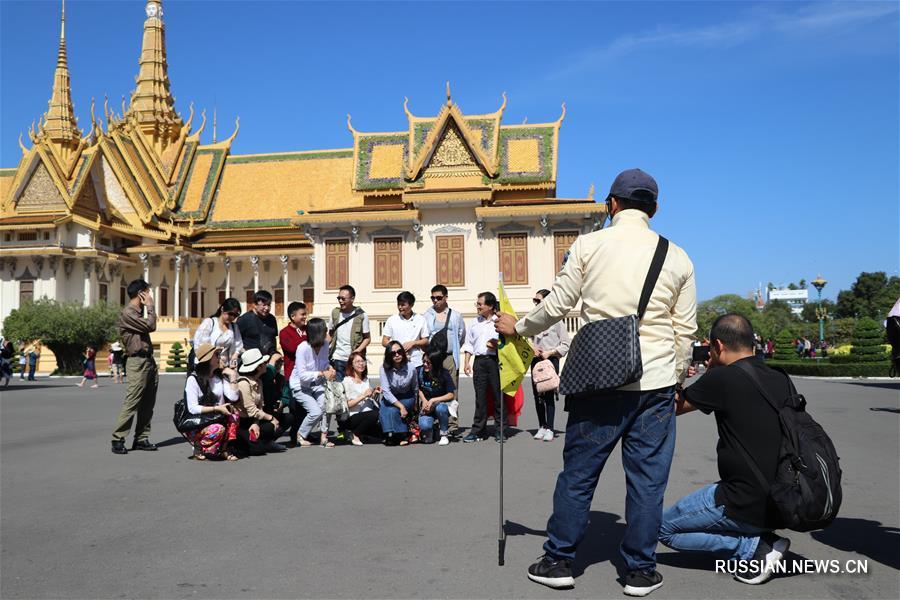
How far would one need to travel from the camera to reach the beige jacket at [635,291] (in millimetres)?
3602

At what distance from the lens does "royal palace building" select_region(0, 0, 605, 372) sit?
97.8 ft

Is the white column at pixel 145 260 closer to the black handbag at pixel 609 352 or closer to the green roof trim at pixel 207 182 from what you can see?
the green roof trim at pixel 207 182

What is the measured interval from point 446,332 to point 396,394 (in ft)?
3.34

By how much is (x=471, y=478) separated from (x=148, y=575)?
3.03m

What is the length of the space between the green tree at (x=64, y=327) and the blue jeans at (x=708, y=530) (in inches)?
1302

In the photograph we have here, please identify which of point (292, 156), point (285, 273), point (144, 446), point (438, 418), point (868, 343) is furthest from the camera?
point (292, 156)

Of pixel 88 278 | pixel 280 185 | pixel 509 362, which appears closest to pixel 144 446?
pixel 509 362

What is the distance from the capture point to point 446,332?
899cm

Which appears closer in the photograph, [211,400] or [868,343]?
[211,400]

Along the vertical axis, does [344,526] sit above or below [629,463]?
below

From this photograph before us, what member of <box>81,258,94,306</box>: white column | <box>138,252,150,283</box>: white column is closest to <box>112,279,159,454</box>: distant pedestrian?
<box>81,258,94,306</box>: white column

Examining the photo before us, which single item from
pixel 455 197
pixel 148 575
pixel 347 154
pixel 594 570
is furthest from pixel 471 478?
pixel 347 154

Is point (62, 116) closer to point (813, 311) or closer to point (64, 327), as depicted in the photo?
point (64, 327)

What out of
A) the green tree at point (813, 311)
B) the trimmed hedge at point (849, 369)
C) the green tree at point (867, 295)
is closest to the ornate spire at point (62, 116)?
the trimmed hedge at point (849, 369)
